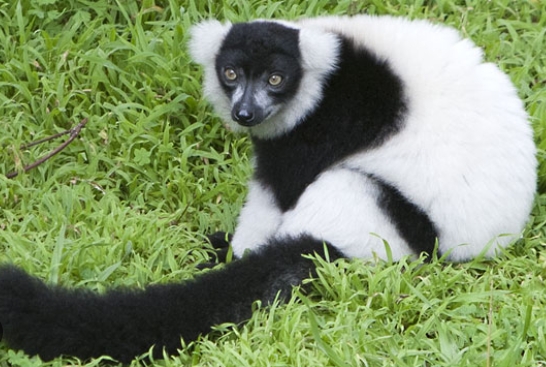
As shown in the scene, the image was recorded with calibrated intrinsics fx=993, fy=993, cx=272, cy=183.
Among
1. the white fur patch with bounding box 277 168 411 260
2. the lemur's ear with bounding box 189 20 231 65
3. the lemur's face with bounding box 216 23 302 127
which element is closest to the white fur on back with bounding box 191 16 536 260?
the white fur patch with bounding box 277 168 411 260

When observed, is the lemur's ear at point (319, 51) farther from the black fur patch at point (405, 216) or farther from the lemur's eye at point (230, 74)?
the black fur patch at point (405, 216)

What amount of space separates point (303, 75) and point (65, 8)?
2.46m

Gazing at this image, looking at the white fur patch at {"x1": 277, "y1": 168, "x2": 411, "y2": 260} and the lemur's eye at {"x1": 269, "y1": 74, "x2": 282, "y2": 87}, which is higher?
the lemur's eye at {"x1": 269, "y1": 74, "x2": 282, "y2": 87}

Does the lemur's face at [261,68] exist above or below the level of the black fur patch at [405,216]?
above

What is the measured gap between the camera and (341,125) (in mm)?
5316

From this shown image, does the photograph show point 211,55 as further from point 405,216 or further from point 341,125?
point 405,216

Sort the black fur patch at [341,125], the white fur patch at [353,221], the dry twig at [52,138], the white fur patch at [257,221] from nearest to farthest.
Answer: the white fur patch at [353,221]
the black fur patch at [341,125]
the white fur patch at [257,221]
the dry twig at [52,138]

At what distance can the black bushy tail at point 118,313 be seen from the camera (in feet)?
14.5

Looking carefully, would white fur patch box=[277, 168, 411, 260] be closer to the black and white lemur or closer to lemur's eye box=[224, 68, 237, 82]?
the black and white lemur

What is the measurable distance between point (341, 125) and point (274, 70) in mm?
473

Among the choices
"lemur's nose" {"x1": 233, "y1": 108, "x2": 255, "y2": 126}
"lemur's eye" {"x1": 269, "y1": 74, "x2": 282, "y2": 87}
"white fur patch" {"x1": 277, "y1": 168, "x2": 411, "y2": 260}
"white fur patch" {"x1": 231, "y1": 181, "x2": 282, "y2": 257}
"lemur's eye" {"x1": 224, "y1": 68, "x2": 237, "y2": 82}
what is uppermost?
"lemur's eye" {"x1": 269, "y1": 74, "x2": 282, "y2": 87}

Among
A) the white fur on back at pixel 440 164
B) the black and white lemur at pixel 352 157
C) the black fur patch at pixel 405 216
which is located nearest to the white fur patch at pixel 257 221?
the black and white lemur at pixel 352 157

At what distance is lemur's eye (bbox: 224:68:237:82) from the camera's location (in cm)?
547

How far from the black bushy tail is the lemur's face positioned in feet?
3.36
